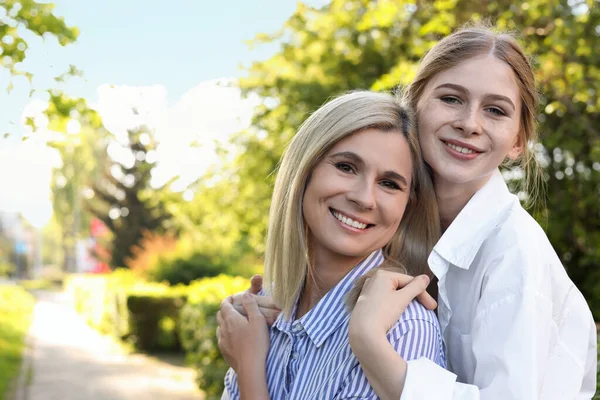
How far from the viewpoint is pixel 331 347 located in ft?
6.83

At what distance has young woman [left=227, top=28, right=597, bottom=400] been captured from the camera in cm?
186

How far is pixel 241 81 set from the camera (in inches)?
479

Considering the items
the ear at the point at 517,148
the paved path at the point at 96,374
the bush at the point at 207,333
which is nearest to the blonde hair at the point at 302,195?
the ear at the point at 517,148

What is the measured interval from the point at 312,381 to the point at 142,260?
15.6 metres

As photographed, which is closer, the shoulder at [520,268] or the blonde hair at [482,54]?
the shoulder at [520,268]

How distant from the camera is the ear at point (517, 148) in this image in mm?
2558

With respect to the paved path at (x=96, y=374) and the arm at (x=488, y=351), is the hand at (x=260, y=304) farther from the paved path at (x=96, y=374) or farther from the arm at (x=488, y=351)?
the paved path at (x=96, y=374)

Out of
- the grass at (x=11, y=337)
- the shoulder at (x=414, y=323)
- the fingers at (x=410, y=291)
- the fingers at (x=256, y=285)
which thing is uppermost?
the fingers at (x=410, y=291)

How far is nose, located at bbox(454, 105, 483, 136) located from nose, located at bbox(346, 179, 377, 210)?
404 mm

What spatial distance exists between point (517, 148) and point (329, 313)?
0.96 m

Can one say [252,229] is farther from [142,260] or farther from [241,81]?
[142,260]

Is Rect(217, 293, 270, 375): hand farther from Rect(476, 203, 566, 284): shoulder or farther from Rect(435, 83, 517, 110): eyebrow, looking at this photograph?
Rect(435, 83, 517, 110): eyebrow

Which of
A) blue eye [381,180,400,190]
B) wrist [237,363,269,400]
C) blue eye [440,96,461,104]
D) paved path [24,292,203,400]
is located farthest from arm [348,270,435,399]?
paved path [24,292,203,400]

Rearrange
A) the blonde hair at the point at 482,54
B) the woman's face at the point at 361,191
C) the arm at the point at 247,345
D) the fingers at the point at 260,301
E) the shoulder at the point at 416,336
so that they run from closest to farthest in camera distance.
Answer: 1. the shoulder at the point at 416,336
2. the woman's face at the point at 361,191
3. the arm at the point at 247,345
4. the blonde hair at the point at 482,54
5. the fingers at the point at 260,301
